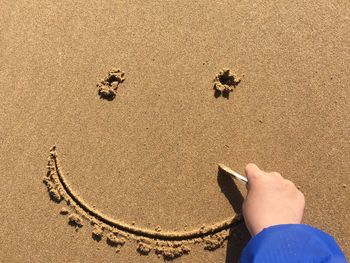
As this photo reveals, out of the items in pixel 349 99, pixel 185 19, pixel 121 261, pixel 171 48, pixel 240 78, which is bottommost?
pixel 121 261

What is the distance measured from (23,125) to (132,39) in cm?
60

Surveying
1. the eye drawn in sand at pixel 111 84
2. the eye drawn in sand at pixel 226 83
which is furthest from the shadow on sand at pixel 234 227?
the eye drawn in sand at pixel 111 84

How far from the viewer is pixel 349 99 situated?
1.78m

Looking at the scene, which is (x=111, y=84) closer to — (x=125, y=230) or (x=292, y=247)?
(x=125, y=230)

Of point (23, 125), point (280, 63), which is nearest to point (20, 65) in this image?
point (23, 125)

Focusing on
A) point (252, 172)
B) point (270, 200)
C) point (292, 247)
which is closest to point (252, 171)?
point (252, 172)

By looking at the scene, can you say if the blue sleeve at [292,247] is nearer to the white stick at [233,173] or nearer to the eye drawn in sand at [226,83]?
the white stick at [233,173]

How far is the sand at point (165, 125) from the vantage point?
1781 millimetres

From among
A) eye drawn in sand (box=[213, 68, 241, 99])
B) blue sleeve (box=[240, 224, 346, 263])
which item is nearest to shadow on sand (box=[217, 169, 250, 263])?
blue sleeve (box=[240, 224, 346, 263])

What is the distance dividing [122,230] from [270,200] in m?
0.62

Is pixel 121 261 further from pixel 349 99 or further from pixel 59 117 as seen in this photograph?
pixel 349 99

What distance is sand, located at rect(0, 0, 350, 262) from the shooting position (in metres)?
1.78

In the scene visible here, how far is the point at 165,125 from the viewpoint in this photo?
1838 mm

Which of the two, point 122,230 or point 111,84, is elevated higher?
point 111,84
